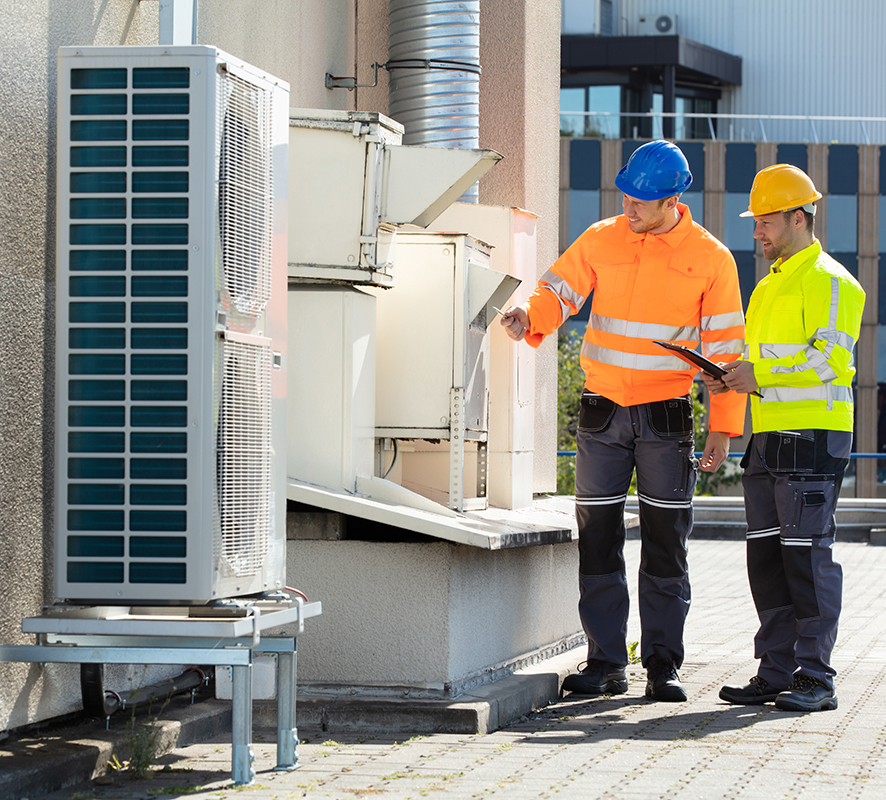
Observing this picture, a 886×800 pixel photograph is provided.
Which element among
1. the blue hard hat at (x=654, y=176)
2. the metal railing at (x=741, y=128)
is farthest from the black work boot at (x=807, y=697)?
the metal railing at (x=741, y=128)

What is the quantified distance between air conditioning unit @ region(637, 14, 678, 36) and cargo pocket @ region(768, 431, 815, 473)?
1638 inches

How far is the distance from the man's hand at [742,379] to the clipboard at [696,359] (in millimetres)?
50

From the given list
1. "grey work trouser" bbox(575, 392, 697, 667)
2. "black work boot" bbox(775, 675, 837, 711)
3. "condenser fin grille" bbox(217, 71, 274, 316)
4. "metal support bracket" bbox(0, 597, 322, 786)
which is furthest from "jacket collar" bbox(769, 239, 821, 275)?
"metal support bracket" bbox(0, 597, 322, 786)

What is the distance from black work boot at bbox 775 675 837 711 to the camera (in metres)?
5.46

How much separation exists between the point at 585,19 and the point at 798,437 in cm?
4079

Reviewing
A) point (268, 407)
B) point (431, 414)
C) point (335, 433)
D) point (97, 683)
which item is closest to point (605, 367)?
point (431, 414)

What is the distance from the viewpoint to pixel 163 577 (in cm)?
382

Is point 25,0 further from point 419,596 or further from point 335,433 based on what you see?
point 419,596

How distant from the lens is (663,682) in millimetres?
5703

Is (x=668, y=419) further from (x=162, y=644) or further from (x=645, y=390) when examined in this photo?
(x=162, y=644)

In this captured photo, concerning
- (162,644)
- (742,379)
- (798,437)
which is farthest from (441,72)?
(162,644)

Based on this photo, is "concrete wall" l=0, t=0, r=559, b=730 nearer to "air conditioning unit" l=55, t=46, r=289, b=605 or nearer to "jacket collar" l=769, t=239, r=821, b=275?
"air conditioning unit" l=55, t=46, r=289, b=605

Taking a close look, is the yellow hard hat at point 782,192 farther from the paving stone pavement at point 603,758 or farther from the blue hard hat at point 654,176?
the paving stone pavement at point 603,758

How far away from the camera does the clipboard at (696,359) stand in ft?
17.4
